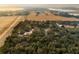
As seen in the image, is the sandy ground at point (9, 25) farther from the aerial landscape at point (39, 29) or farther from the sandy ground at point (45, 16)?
the sandy ground at point (45, 16)

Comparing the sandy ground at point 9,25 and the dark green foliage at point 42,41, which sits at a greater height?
the sandy ground at point 9,25

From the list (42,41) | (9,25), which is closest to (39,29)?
(42,41)

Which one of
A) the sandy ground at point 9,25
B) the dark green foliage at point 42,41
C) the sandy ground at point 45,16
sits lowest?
the dark green foliage at point 42,41

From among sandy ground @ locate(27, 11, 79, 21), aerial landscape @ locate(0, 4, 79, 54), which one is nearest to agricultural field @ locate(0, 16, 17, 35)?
aerial landscape @ locate(0, 4, 79, 54)

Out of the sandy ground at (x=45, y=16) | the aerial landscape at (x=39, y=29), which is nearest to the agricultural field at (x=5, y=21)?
the aerial landscape at (x=39, y=29)

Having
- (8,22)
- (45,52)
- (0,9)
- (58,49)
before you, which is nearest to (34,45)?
(45,52)

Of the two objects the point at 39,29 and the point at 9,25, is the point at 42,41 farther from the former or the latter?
the point at 9,25

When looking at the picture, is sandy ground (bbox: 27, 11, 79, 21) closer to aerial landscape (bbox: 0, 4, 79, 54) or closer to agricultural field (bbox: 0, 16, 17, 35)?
aerial landscape (bbox: 0, 4, 79, 54)

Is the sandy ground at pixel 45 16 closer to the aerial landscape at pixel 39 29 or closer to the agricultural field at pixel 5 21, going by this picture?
the aerial landscape at pixel 39 29

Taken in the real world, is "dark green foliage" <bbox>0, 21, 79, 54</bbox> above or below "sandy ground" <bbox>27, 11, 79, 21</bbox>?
below
